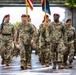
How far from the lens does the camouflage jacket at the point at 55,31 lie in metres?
18.2

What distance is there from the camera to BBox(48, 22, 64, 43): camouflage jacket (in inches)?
717

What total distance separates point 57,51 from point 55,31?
680 mm

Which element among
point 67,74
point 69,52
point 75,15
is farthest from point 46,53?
point 75,15

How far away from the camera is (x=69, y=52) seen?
757 inches

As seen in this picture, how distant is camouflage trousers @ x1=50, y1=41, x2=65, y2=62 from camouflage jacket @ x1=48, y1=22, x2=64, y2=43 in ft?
0.46

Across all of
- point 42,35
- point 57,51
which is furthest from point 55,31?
point 42,35

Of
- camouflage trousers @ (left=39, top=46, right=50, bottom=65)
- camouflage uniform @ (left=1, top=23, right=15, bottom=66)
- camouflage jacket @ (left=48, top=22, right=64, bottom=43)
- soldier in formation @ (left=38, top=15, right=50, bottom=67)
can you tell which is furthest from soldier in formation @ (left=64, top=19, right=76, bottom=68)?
camouflage uniform @ (left=1, top=23, right=15, bottom=66)

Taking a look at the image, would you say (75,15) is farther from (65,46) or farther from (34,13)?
(65,46)

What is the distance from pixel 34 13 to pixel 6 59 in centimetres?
1287

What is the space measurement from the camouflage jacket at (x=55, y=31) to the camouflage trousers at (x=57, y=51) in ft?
0.46

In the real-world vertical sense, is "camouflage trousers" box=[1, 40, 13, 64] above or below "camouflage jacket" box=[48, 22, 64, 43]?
below

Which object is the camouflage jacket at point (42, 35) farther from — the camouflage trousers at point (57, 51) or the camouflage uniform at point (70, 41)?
the camouflage trousers at point (57, 51)

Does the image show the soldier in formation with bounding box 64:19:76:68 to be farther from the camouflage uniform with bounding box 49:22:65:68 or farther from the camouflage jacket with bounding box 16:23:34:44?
the camouflage jacket with bounding box 16:23:34:44

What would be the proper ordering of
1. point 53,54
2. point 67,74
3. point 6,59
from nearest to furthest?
1. point 67,74
2. point 53,54
3. point 6,59
